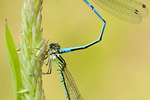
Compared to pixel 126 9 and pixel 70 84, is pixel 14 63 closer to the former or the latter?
pixel 70 84

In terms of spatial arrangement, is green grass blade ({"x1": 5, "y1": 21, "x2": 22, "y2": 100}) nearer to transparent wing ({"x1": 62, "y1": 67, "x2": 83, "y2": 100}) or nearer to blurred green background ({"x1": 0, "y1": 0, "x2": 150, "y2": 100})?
transparent wing ({"x1": 62, "y1": 67, "x2": 83, "y2": 100})

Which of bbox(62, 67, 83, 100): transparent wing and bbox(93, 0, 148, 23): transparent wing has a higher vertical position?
bbox(93, 0, 148, 23): transparent wing

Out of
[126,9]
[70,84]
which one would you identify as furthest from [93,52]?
[70,84]

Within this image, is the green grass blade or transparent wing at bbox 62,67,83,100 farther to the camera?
transparent wing at bbox 62,67,83,100

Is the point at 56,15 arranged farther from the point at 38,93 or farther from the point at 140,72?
the point at 38,93

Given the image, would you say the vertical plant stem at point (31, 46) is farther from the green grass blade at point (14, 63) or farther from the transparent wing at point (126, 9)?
the transparent wing at point (126, 9)

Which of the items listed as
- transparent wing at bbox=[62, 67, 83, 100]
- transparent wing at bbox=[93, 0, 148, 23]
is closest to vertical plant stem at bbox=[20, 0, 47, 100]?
transparent wing at bbox=[62, 67, 83, 100]
